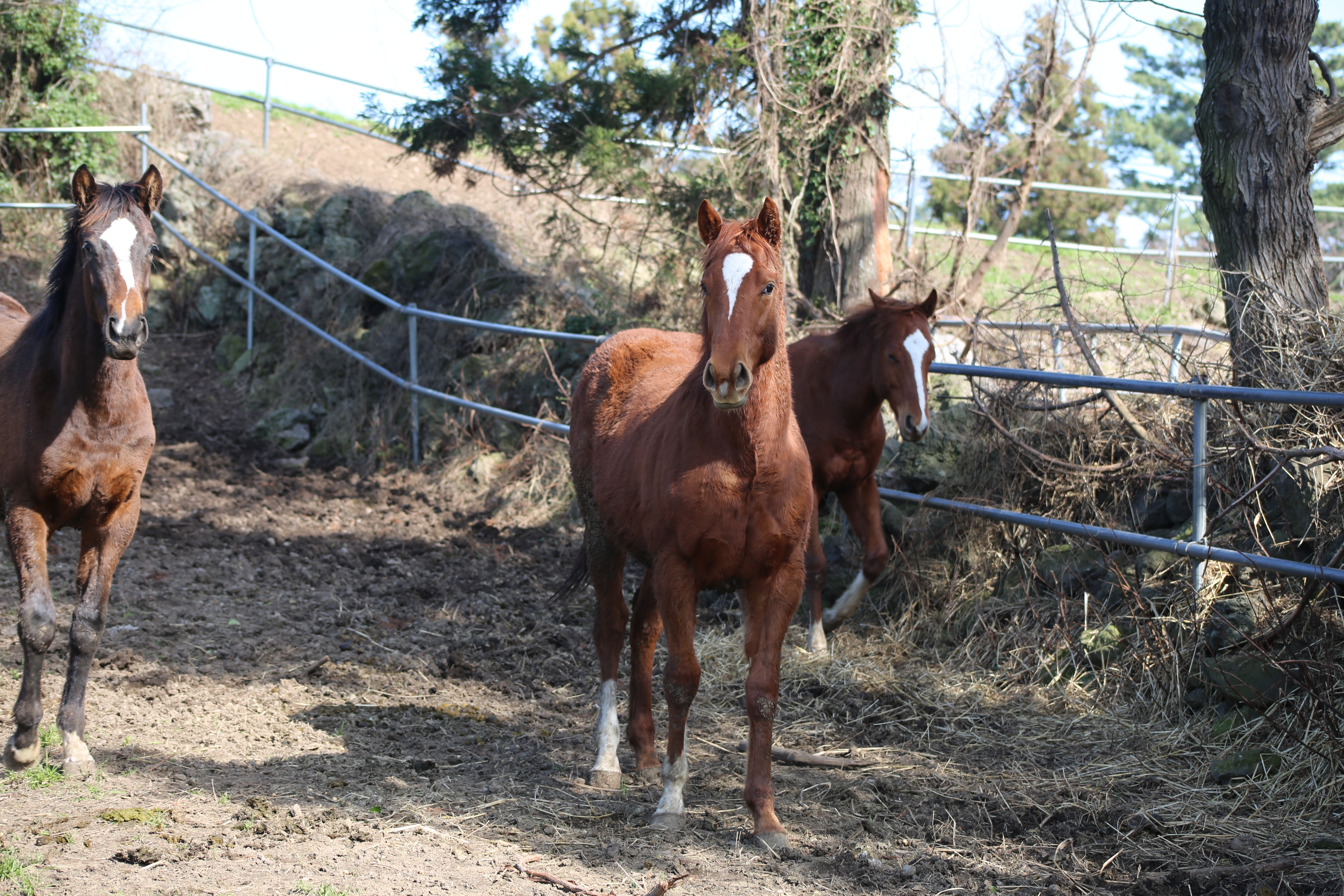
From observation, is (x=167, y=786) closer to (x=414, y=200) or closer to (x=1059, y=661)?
(x=1059, y=661)

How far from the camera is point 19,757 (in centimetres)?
370

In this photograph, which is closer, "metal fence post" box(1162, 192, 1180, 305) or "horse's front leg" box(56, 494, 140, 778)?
"horse's front leg" box(56, 494, 140, 778)

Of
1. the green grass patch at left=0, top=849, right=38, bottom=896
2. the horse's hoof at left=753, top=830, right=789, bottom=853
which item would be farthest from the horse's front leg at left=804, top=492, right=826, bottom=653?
the green grass patch at left=0, top=849, right=38, bottom=896

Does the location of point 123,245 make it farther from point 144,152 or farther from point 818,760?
point 144,152

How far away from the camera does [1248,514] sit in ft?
14.8

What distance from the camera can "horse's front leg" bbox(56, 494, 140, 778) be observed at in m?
3.77

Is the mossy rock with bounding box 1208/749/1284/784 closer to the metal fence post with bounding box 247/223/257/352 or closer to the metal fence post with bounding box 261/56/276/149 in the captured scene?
the metal fence post with bounding box 247/223/257/352

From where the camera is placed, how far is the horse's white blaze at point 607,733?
3898mm

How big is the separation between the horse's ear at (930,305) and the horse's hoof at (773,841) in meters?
3.42

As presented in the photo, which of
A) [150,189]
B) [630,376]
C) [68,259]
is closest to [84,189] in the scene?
[150,189]

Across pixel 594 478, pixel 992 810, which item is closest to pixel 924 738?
pixel 992 810

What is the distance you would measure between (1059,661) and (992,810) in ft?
5.22

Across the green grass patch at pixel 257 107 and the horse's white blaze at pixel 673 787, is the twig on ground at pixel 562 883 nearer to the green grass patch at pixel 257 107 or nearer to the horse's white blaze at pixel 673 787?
the horse's white blaze at pixel 673 787

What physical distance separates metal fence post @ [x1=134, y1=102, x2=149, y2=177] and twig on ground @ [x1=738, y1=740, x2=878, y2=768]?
12243mm
